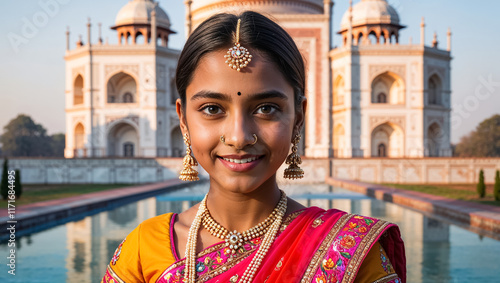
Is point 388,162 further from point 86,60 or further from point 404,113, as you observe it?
point 86,60

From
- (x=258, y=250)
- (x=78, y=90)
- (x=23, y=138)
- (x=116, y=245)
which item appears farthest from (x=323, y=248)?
(x=23, y=138)

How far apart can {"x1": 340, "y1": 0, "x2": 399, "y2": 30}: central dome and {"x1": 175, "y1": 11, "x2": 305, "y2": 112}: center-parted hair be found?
813 inches

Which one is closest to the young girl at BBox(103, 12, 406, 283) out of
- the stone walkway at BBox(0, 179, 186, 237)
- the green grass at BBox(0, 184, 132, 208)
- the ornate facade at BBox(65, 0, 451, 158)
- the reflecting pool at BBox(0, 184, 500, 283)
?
the reflecting pool at BBox(0, 184, 500, 283)

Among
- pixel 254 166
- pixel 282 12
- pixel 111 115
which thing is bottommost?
pixel 254 166

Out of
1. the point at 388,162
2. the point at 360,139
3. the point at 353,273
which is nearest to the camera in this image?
the point at 353,273

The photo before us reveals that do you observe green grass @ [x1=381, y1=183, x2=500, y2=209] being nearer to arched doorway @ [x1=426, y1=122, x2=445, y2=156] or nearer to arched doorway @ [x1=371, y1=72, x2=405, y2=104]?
arched doorway @ [x1=426, y1=122, x2=445, y2=156]

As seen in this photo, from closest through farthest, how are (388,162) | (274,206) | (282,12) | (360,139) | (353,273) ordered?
(353,273) < (274,206) < (388,162) < (360,139) < (282,12)

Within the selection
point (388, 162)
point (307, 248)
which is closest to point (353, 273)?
point (307, 248)

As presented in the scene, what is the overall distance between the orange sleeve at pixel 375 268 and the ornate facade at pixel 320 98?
17.1 metres

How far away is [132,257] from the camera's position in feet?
3.14

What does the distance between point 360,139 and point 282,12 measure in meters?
6.16

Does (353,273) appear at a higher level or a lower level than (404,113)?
lower

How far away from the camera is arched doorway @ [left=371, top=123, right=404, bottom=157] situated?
62.0 feet

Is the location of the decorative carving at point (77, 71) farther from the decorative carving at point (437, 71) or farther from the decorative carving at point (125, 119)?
the decorative carving at point (437, 71)
